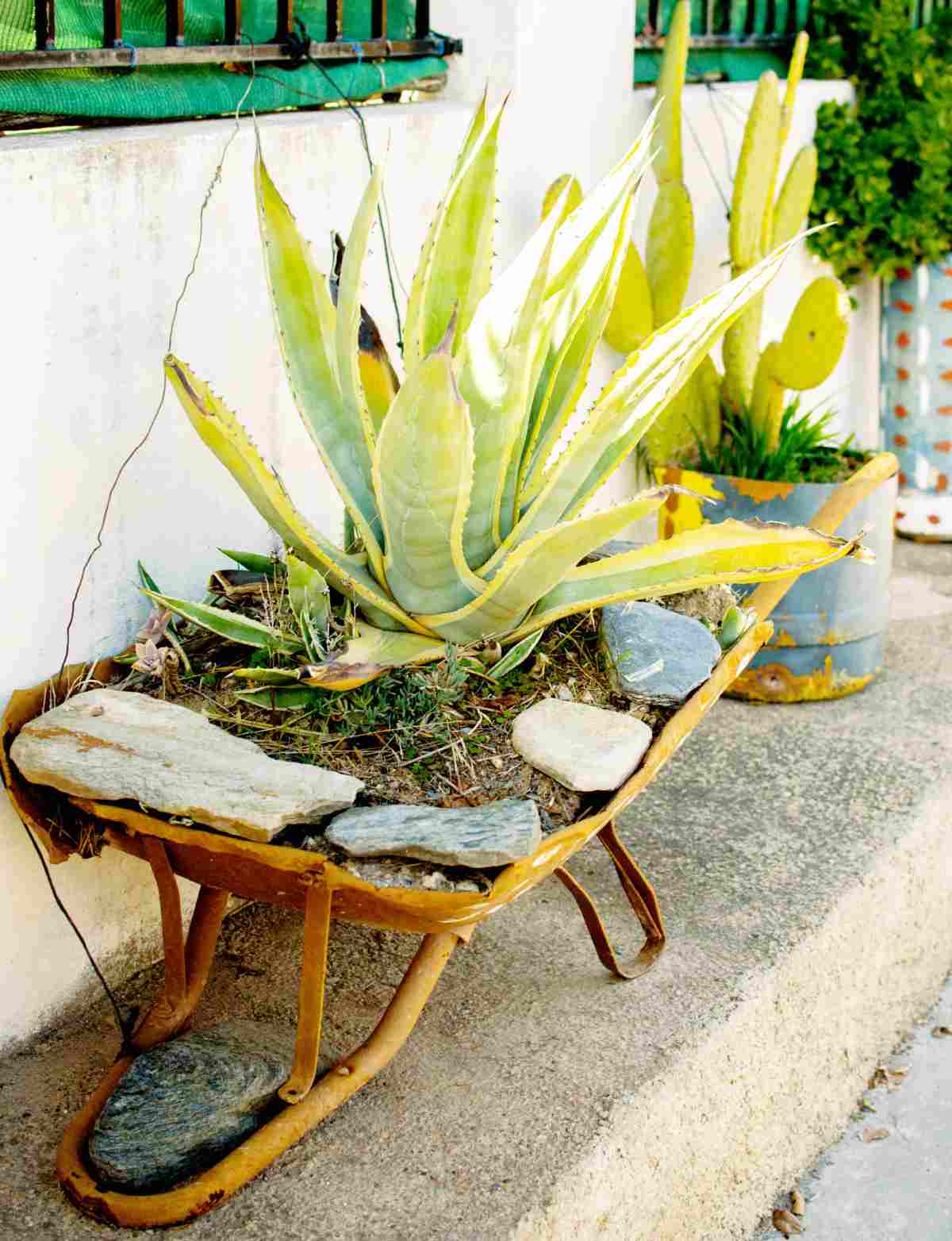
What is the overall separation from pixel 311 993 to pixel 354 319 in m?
0.79

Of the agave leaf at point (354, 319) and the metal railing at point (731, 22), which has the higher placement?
the metal railing at point (731, 22)

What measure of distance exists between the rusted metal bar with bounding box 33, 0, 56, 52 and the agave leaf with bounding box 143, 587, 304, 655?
0.71 m

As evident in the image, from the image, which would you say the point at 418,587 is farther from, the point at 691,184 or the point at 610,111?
the point at 691,184

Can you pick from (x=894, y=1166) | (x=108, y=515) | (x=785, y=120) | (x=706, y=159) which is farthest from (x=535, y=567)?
(x=706, y=159)

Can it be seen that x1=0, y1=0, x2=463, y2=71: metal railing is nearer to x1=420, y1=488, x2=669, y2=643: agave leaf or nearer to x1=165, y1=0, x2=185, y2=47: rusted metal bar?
x1=165, y1=0, x2=185, y2=47: rusted metal bar

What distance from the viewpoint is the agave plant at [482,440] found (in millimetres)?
1742

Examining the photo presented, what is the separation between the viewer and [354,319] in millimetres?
1760

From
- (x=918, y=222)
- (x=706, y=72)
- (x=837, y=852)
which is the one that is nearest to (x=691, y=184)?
(x=706, y=72)

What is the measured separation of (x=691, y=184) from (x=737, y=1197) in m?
2.22

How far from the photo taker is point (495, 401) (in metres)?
1.77

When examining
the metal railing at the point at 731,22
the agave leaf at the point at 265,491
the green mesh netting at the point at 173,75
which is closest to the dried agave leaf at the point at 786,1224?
the agave leaf at the point at 265,491

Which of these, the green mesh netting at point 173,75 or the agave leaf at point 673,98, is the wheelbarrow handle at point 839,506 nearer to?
the agave leaf at point 673,98

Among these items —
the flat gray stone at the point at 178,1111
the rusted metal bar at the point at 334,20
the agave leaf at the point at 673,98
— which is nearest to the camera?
the flat gray stone at the point at 178,1111

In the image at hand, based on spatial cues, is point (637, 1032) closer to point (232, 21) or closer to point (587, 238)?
point (587, 238)
